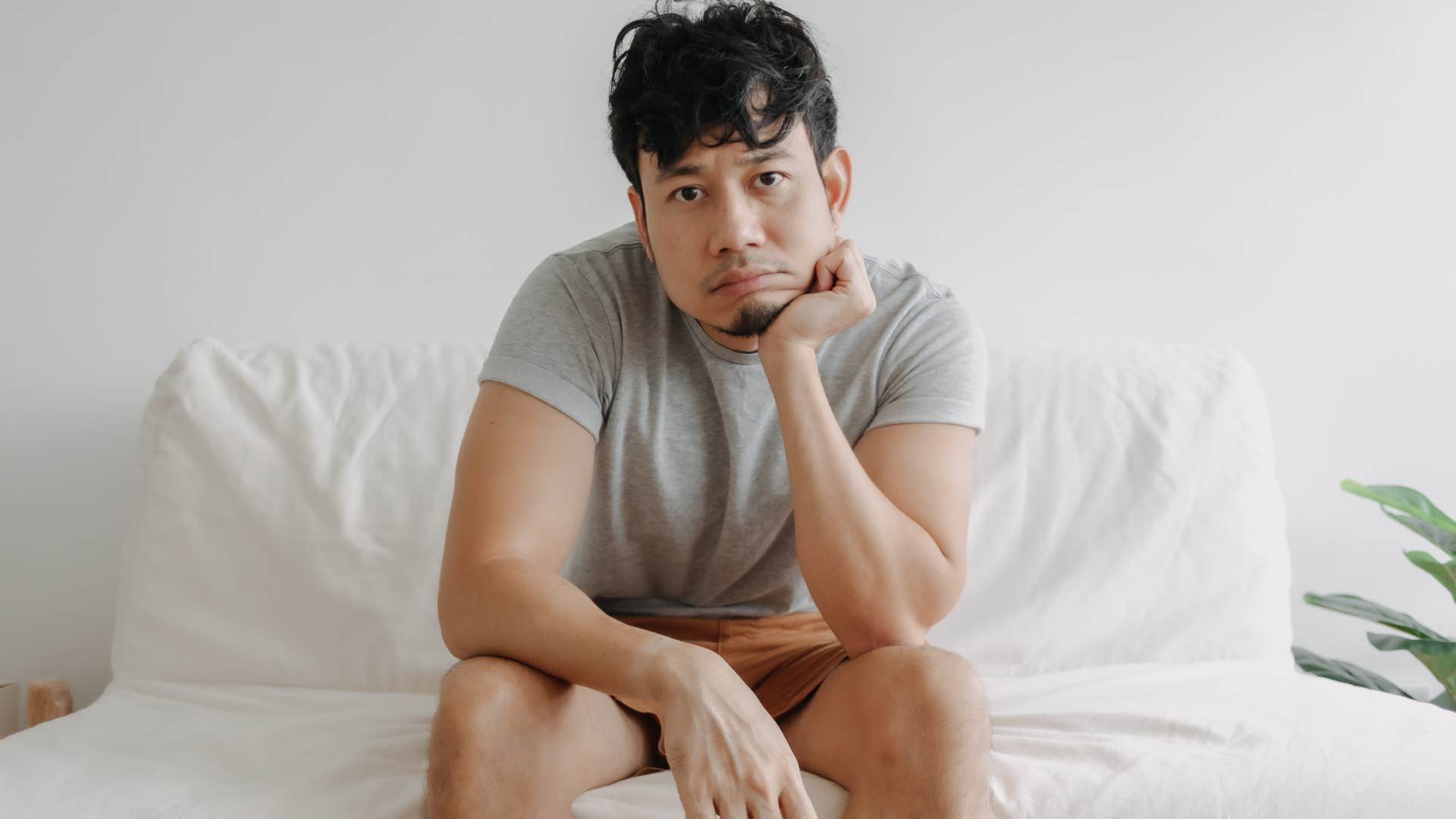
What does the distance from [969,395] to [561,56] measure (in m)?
0.99

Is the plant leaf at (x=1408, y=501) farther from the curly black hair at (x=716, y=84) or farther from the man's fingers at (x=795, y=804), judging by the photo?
the man's fingers at (x=795, y=804)

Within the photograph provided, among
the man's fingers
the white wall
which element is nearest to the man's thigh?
the man's fingers

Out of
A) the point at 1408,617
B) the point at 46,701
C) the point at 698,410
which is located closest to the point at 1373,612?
the point at 1408,617

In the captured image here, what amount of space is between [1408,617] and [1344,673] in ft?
0.42

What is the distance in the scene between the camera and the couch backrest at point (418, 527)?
150 cm

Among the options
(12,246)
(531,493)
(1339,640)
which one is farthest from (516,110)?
(1339,640)

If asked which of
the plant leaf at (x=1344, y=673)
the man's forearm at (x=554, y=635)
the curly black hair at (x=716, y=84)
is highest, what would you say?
the curly black hair at (x=716, y=84)

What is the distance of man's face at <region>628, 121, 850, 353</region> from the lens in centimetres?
118

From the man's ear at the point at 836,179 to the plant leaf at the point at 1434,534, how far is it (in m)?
0.93

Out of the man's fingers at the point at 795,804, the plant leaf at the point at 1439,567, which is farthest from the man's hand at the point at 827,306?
the plant leaf at the point at 1439,567

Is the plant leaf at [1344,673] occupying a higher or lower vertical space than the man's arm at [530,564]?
lower

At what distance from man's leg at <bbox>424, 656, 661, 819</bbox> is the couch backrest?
0.49m

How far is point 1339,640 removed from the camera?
2029 mm

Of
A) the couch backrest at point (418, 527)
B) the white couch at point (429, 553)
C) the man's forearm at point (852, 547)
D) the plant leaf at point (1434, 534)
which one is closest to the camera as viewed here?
the man's forearm at point (852, 547)
